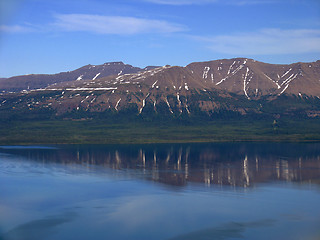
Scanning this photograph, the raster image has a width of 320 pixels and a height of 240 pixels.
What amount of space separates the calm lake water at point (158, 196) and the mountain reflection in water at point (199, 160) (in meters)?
0.31

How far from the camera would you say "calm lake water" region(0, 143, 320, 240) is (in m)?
61.2

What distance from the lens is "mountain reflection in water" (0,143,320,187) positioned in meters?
103

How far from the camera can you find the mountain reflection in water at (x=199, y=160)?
103 m

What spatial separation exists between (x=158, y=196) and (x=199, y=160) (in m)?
52.5

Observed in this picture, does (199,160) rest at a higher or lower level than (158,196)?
higher

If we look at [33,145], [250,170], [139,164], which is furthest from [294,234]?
[33,145]

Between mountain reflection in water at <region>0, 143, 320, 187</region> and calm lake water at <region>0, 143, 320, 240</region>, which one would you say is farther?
mountain reflection in water at <region>0, 143, 320, 187</region>

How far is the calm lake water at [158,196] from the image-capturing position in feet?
201

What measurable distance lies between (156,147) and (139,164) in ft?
147

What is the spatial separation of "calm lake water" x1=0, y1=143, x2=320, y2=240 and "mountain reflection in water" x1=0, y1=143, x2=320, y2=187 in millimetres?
314

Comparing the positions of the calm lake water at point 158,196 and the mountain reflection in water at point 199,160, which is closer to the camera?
the calm lake water at point 158,196

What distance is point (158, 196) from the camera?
82.4 m

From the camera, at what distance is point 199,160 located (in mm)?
133125

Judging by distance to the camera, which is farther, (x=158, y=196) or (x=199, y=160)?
(x=199, y=160)
